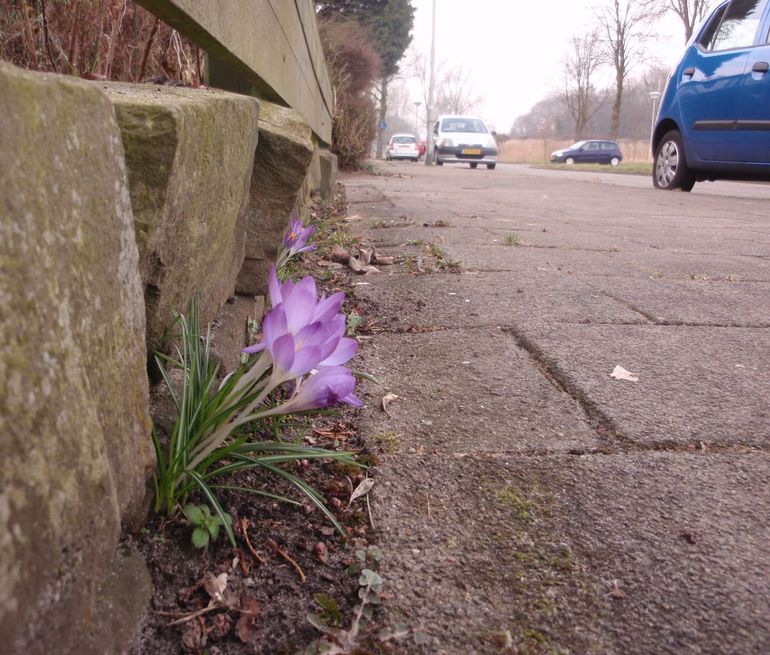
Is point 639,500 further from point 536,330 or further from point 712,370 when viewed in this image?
point 536,330

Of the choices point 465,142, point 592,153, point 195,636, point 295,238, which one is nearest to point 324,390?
point 195,636

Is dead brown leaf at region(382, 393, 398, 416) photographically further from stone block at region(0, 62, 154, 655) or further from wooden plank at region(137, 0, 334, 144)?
wooden plank at region(137, 0, 334, 144)

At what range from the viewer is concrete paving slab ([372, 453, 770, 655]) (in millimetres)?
844

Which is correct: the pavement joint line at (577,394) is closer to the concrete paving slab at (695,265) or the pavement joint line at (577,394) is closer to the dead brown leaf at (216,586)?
the dead brown leaf at (216,586)

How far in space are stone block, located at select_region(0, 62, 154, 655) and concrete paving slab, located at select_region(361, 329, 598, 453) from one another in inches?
27.3

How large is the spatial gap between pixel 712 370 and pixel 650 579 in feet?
3.31

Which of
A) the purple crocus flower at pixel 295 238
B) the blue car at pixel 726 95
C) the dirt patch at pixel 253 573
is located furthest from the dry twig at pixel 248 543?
the blue car at pixel 726 95

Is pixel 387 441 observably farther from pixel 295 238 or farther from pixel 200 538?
pixel 295 238

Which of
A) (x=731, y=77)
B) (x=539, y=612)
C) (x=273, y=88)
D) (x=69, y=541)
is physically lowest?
(x=539, y=612)

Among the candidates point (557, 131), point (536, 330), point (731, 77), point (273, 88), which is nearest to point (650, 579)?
point (536, 330)

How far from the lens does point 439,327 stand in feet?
6.93

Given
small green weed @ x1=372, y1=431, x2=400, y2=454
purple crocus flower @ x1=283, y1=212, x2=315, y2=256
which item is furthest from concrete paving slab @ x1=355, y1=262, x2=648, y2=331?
small green weed @ x1=372, y1=431, x2=400, y2=454

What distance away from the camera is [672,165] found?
8930 millimetres

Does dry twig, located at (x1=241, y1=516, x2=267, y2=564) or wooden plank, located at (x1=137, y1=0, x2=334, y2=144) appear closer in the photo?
dry twig, located at (x1=241, y1=516, x2=267, y2=564)
